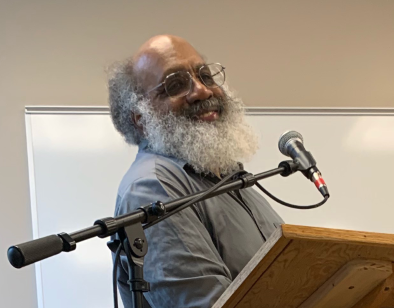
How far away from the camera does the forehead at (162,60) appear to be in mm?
1705

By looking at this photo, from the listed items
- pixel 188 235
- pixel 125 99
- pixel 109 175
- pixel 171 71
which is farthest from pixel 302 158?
pixel 109 175

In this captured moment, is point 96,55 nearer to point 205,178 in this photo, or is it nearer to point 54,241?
point 205,178

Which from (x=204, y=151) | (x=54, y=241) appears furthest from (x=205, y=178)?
(x=54, y=241)

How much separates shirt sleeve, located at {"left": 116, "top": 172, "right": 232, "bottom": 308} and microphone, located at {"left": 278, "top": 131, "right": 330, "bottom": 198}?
27 centimetres

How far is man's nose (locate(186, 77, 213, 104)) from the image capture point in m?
1.63

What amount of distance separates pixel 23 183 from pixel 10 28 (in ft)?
2.77

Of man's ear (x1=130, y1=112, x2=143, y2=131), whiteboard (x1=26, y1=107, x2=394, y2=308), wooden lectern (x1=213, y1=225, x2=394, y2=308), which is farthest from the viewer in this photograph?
whiteboard (x1=26, y1=107, x2=394, y2=308)

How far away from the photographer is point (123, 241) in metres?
0.83

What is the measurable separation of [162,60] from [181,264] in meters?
0.82

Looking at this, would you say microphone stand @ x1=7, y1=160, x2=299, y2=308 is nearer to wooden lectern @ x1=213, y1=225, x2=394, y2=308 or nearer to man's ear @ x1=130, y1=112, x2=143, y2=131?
wooden lectern @ x1=213, y1=225, x2=394, y2=308

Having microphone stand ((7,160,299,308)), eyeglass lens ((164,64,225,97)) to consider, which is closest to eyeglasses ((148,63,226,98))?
eyeglass lens ((164,64,225,97))

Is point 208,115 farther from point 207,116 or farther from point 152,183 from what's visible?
point 152,183

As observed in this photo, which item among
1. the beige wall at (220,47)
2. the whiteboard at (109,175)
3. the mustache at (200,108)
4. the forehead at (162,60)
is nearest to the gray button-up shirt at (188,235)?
the mustache at (200,108)

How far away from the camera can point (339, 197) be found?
2570 millimetres
